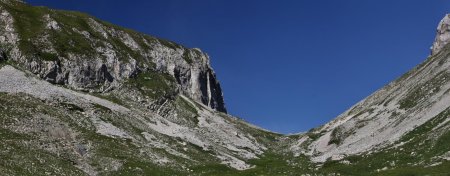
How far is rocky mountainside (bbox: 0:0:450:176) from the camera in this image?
59.8 m

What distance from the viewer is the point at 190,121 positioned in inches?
4592

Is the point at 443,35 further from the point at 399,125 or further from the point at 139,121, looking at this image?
the point at 139,121

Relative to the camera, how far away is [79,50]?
11950 centimetres

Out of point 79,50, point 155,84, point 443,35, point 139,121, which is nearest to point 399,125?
point 139,121

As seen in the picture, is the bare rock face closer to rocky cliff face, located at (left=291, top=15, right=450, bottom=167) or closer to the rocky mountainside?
rocky cliff face, located at (left=291, top=15, right=450, bottom=167)

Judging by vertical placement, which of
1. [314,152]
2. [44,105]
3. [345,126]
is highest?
[345,126]

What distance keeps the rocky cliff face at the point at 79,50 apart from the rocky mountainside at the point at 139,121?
321mm

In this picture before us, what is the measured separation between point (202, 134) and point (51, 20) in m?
52.2

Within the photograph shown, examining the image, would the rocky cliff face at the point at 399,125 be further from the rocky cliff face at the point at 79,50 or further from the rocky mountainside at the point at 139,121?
the rocky cliff face at the point at 79,50

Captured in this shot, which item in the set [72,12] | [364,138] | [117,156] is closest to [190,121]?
[364,138]

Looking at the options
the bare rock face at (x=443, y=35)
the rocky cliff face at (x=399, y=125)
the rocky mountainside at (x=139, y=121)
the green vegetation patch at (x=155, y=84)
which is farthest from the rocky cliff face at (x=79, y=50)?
the bare rock face at (x=443, y=35)

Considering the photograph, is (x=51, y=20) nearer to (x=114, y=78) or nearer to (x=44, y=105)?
(x=114, y=78)

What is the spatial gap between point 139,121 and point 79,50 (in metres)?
35.9

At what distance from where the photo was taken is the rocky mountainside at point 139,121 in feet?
196
